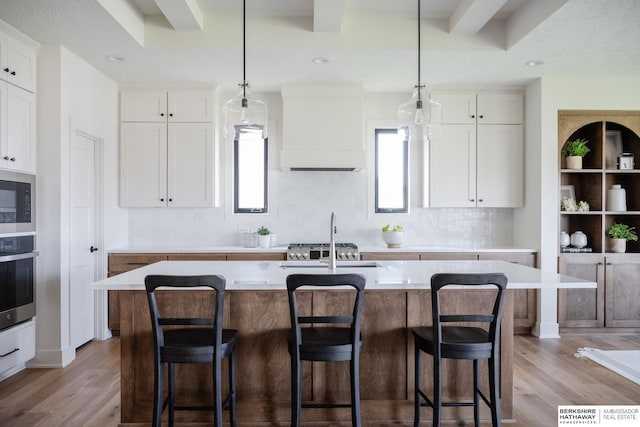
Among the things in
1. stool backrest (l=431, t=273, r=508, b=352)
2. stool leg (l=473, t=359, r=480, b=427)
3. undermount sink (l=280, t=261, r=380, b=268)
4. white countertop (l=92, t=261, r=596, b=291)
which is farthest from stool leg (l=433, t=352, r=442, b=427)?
undermount sink (l=280, t=261, r=380, b=268)

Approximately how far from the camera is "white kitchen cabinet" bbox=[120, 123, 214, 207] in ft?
14.8

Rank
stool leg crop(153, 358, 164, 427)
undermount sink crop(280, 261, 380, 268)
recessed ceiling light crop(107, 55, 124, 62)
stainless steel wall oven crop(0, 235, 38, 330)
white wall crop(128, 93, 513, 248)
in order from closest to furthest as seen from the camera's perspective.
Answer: stool leg crop(153, 358, 164, 427), undermount sink crop(280, 261, 380, 268), stainless steel wall oven crop(0, 235, 38, 330), recessed ceiling light crop(107, 55, 124, 62), white wall crop(128, 93, 513, 248)

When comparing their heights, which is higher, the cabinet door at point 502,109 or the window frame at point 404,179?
the cabinet door at point 502,109

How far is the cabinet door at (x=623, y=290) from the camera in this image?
13.8 feet

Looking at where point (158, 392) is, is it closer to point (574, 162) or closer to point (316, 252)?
point (316, 252)

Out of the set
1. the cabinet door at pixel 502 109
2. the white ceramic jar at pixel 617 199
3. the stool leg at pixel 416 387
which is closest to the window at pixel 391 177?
the cabinet door at pixel 502 109

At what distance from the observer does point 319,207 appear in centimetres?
488

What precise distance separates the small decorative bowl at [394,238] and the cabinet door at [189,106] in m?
2.34

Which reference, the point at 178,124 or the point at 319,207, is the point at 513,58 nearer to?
the point at 319,207

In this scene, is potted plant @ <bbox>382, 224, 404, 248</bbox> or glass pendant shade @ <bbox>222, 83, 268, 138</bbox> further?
potted plant @ <bbox>382, 224, 404, 248</bbox>

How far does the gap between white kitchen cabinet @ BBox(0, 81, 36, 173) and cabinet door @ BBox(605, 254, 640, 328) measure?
18.0 feet

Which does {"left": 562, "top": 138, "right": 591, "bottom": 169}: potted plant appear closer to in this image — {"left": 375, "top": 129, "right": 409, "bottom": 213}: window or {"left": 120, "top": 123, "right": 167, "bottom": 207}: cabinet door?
{"left": 375, "top": 129, "right": 409, "bottom": 213}: window

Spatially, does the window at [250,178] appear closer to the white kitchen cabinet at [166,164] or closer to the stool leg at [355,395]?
the white kitchen cabinet at [166,164]

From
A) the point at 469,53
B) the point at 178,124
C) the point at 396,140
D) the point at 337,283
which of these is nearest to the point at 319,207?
the point at 396,140
